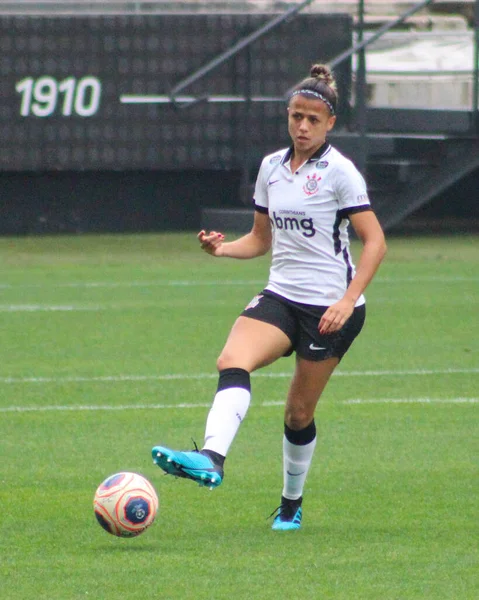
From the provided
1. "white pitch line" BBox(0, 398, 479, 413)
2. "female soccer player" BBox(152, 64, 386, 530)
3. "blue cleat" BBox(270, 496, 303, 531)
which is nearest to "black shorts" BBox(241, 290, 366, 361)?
"female soccer player" BBox(152, 64, 386, 530)

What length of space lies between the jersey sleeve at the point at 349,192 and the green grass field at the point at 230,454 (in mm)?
1374

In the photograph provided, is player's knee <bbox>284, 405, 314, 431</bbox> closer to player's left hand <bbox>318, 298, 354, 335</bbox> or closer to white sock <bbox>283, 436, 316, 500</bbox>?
white sock <bbox>283, 436, 316, 500</bbox>

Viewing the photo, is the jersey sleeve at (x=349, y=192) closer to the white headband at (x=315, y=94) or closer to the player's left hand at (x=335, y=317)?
the white headband at (x=315, y=94)

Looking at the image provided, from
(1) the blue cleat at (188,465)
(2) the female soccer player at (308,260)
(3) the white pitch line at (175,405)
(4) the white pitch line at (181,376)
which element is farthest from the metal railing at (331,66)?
(1) the blue cleat at (188,465)

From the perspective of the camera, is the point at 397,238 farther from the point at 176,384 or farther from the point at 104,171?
the point at 176,384

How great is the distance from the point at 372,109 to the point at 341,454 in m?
13.0

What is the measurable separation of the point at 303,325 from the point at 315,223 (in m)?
→ 0.43

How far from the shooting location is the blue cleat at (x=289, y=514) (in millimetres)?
6238

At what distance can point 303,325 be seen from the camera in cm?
602

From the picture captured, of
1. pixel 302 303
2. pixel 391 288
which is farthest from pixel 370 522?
pixel 391 288

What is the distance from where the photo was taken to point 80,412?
903 cm

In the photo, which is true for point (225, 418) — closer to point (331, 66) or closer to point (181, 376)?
point (181, 376)

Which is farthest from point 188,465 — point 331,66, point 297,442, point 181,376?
point 331,66

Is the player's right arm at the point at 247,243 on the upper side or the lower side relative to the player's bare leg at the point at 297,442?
upper
